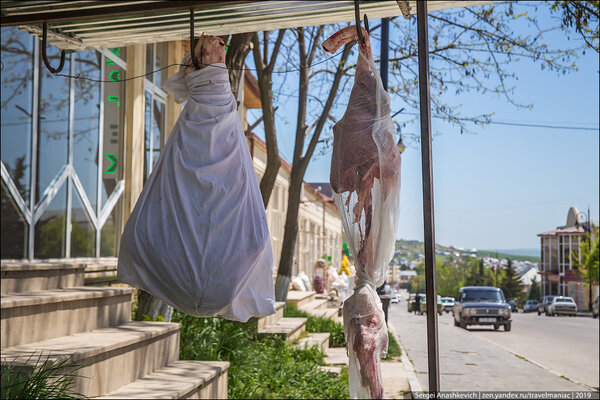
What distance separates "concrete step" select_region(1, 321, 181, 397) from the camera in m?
3.57

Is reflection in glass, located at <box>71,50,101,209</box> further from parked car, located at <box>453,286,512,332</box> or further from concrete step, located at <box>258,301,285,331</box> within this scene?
parked car, located at <box>453,286,512,332</box>

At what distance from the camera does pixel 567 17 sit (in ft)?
13.5

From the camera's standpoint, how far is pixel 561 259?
4672cm

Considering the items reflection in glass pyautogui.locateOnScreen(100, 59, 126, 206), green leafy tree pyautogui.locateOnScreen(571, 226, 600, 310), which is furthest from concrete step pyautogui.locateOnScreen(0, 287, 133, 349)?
green leafy tree pyautogui.locateOnScreen(571, 226, 600, 310)

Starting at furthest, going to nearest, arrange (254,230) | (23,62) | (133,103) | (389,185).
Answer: (133,103) → (23,62) → (254,230) → (389,185)

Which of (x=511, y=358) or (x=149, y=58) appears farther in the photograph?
(x=511, y=358)

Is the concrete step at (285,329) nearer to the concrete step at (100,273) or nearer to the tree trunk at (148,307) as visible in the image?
the concrete step at (100,273)

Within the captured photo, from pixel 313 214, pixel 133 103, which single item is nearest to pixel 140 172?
pixel 133 103

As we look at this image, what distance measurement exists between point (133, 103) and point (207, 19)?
509cm

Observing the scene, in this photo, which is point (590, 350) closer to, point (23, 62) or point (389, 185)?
point (23, 62)

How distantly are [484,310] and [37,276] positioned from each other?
18687mm

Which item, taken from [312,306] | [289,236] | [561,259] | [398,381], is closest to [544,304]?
[561,259]

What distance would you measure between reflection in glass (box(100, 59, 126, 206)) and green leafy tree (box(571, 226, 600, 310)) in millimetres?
41702

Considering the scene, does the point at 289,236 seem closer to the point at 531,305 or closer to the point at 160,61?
the point at 160,61
